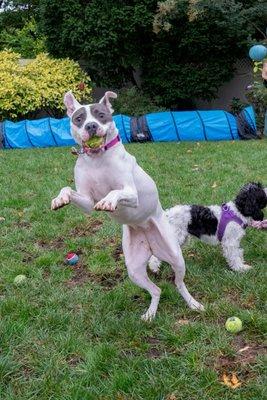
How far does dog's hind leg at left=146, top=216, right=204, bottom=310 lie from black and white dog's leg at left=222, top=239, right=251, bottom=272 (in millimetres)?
767

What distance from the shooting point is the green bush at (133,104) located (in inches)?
540

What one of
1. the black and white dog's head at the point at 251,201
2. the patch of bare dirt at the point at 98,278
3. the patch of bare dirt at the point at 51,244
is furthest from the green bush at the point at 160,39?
the patch of bare dirt at the point at 98,278

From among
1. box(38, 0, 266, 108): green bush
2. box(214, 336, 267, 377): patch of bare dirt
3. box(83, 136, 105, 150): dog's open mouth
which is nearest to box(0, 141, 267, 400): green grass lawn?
box(214, 336, 267, 377): patch of bare dirt

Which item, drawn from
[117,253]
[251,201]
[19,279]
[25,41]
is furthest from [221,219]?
[25,41]

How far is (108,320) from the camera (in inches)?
141

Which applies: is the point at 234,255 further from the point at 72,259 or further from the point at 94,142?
the point at 94,142

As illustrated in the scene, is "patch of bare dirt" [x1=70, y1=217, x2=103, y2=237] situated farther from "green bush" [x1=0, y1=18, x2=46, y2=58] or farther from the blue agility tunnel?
"green bush" [x1=0, y1=18, x2=46, y2=58]

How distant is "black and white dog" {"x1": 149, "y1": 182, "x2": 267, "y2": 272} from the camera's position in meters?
4.53

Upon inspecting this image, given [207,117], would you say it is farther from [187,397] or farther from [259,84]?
[187,397]

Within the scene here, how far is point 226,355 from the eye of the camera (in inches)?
120

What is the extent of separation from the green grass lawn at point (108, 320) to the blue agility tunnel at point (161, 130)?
5858mm

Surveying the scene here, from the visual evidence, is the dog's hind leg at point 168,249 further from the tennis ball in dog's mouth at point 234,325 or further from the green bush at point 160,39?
the green bush at point 160,39

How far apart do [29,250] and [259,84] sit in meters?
3.87

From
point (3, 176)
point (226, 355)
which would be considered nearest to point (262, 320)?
point (226, 355)
